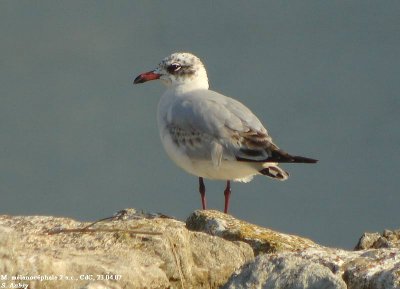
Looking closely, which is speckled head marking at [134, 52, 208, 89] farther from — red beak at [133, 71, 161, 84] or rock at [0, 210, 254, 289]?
rock at [0, 210, 254, 289]

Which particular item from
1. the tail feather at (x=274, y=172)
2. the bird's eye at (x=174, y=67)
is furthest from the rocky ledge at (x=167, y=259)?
the bird's eye at (x=174, y=67)

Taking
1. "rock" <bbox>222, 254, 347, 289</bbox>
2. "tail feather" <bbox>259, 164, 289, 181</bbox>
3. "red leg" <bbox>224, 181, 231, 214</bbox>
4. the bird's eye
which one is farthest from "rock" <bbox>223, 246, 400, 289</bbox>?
the bird's eye

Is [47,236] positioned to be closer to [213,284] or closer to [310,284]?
[213,284]

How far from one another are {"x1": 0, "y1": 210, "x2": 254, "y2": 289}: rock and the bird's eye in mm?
7574

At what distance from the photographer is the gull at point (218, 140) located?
1492 centimetres

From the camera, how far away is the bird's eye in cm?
1697

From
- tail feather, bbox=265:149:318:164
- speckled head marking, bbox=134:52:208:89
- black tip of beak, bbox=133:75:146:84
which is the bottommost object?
tail feather, bbox=265:149:318:164

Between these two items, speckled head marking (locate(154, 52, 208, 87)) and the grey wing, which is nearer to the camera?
the grey wing

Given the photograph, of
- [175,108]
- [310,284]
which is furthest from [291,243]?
[175,108]

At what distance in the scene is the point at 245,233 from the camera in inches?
385

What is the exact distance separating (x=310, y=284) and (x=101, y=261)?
4.07ft

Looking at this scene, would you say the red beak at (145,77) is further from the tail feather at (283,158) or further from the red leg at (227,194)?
the tail feather at (283,158)

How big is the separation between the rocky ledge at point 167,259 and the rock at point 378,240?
0.79 m

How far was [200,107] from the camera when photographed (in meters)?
15.3
